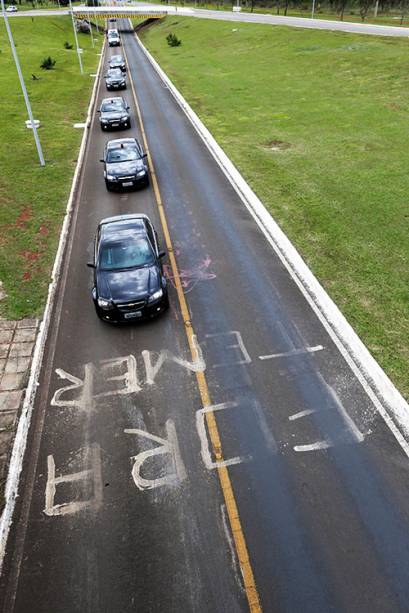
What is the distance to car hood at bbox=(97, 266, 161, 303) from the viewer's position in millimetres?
11195

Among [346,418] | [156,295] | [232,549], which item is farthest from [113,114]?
[232,549]

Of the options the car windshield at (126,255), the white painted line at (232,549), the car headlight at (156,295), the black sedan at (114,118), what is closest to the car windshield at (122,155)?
the black sedan at (114,118)

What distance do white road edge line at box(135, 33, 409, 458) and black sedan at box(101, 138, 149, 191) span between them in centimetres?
441

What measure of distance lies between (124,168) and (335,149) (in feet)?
37.2

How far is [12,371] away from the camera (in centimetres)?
1030

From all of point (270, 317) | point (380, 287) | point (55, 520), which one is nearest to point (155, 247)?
point (270, 317)

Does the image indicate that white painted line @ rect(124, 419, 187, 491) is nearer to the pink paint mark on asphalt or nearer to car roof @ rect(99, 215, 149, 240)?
the pink paint mark on asphalt

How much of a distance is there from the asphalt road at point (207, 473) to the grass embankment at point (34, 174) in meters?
1.61

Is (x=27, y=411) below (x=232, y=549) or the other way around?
the other way around

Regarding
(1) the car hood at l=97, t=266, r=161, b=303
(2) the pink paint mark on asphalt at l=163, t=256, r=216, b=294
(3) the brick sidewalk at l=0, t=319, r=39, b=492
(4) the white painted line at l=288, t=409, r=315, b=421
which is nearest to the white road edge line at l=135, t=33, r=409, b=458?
(4) the white painted line at l=288, t=409, r=315, b=421

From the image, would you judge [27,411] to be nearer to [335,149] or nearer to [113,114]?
[335,149]

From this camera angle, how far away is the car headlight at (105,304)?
11094 millimetres

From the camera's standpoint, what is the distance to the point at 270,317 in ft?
38.2

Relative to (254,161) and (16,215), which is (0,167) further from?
(254,161)
